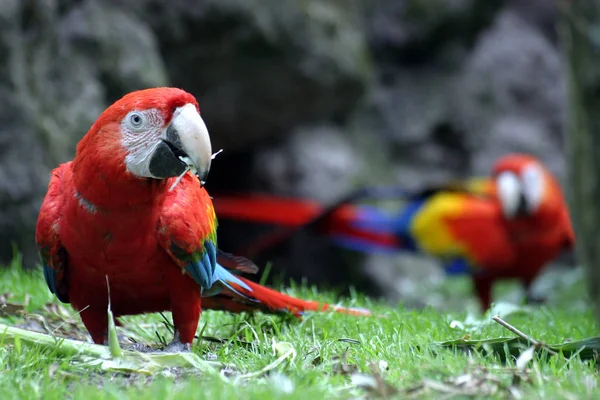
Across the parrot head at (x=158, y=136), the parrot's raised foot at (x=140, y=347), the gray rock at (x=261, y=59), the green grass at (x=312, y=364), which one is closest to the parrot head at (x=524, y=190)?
the gray rock at (x=261, y=59)

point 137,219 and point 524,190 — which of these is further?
point 524,190

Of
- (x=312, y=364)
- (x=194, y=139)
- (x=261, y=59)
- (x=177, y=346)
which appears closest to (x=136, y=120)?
(x=194, y=139)

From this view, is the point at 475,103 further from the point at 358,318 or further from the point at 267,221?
the point at 358,318

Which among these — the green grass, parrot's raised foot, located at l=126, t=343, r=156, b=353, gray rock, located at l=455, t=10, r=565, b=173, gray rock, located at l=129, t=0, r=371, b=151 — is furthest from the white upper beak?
gray rock, located at l=455, t=10, r=565, b=173

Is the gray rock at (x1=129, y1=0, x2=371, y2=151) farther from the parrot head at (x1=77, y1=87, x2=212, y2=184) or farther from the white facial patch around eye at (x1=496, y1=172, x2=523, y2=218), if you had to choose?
the parrot head at (x1=77, y1=87, x2=212, y2=184)

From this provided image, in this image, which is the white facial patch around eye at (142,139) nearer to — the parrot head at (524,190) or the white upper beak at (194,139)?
the white upper beak at (194,139)

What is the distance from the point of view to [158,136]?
1.94 meters

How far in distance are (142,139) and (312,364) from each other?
72 cm

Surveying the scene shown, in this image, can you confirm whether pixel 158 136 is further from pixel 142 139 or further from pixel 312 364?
pixel 312 364

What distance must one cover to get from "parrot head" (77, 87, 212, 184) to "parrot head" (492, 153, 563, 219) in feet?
10.7

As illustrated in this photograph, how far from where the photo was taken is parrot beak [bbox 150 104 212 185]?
1.90 m

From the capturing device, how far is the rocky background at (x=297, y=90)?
4.08 m

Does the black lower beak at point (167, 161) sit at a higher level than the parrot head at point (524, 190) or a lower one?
higher

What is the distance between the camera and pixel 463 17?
6.09 meters
